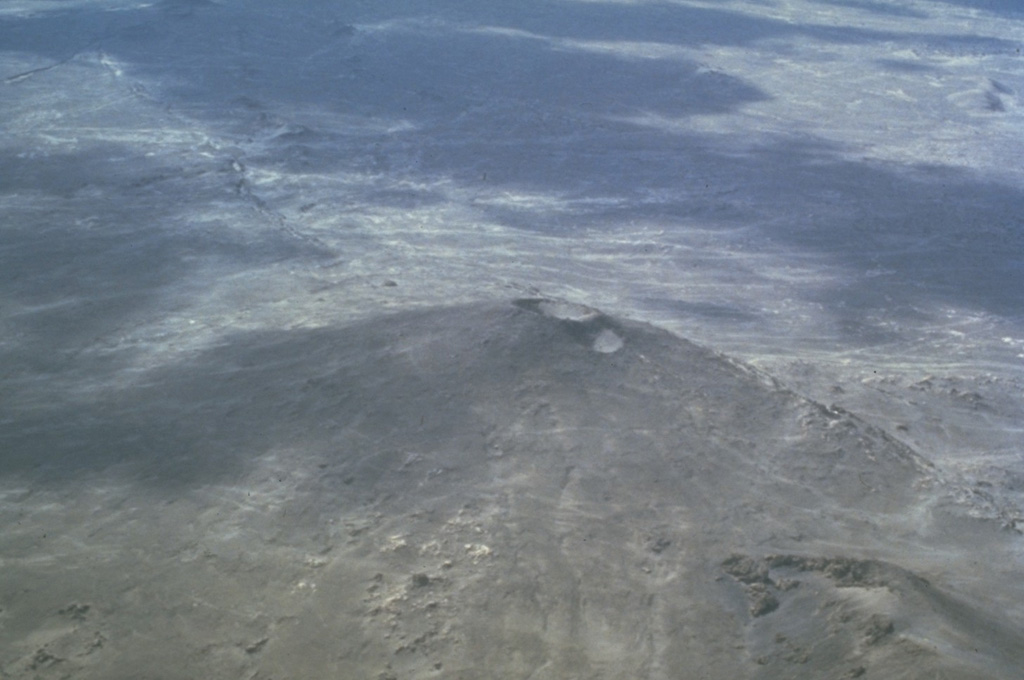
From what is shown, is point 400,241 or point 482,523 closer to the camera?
point 482,523

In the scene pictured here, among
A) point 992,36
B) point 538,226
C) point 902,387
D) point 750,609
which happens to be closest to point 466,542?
point 750,609

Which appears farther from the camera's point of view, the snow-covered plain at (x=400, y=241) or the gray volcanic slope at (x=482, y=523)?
the snow-covered plain at (x=400, y=241)

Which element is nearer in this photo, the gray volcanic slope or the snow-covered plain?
the gray volcanic slope

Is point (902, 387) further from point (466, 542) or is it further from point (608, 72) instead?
point (608, 72)
